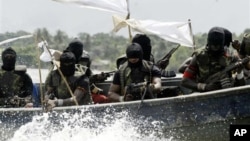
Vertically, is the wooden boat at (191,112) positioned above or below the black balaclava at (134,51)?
below

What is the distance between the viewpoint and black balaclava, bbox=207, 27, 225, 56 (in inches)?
454

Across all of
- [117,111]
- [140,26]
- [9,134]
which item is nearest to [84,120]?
[117,111]

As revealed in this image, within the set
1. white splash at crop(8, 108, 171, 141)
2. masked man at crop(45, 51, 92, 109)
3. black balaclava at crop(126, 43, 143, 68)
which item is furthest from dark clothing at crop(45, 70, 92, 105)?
black balaclava at crop(126, 43, 143, 68)

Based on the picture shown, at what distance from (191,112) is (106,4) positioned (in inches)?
121

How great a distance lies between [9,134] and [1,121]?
233mm

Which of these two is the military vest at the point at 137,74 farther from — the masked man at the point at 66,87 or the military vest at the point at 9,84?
the military vest at the point at 9,84

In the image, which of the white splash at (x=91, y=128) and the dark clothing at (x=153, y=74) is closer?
the white splash at (x=91, y=128)

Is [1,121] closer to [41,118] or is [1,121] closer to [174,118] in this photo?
[41,118]

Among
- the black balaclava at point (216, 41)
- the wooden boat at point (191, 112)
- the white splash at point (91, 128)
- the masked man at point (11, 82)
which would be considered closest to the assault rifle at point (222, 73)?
the black balaclava at point (216, 41)

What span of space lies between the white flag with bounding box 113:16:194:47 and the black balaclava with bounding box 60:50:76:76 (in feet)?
5.62

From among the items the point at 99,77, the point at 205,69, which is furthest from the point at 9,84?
the point at 205,69

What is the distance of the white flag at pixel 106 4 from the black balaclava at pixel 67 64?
128cm

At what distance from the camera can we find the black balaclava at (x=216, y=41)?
11.5 metres

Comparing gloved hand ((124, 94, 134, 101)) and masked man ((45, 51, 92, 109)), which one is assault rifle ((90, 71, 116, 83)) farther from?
gloved hand ((124, 94, 134, 101))
